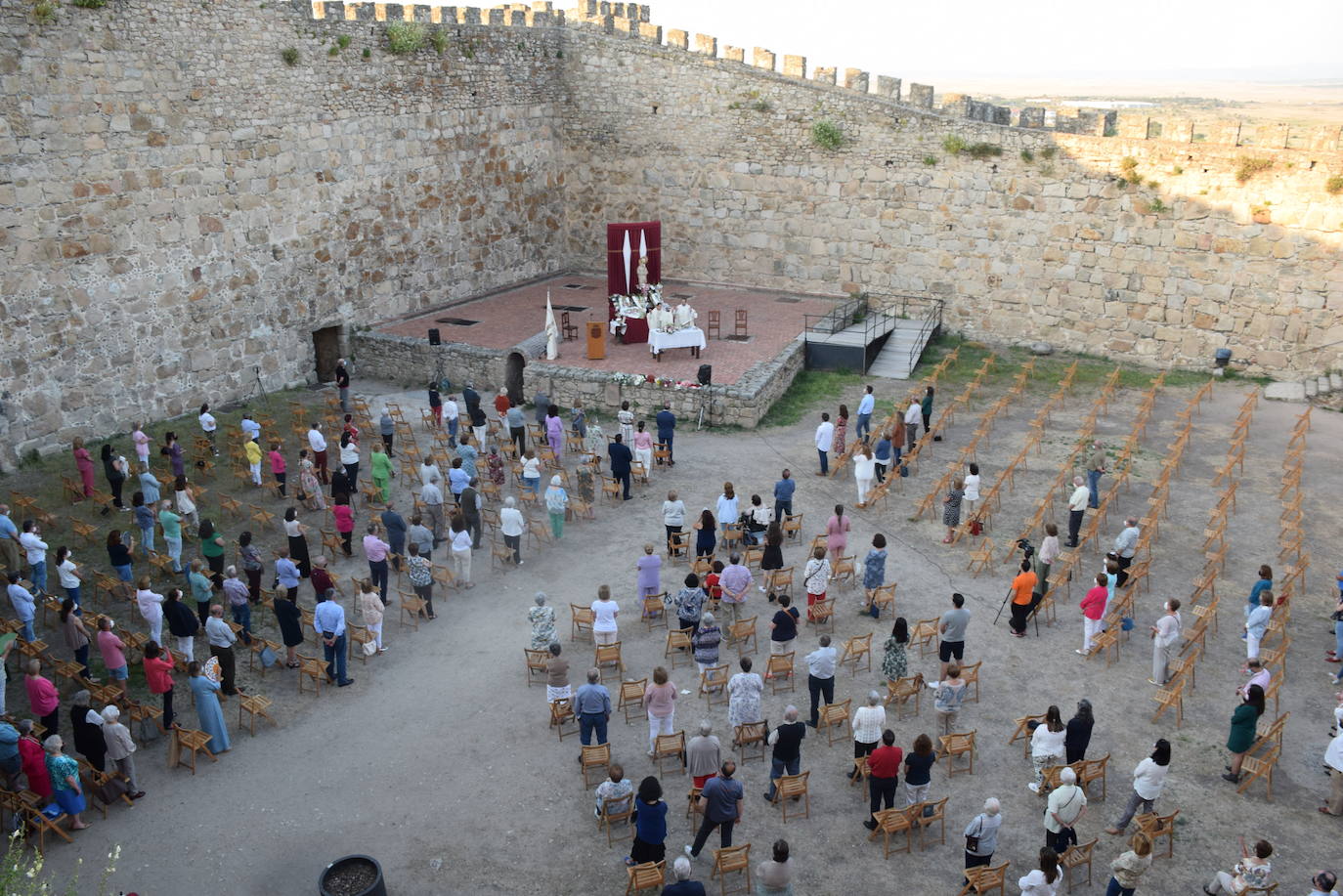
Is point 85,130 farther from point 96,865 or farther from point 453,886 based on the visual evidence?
point 453,886

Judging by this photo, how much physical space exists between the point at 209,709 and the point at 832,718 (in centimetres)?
677

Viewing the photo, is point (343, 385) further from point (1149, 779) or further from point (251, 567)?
point (1149, 779)

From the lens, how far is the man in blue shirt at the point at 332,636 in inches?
501

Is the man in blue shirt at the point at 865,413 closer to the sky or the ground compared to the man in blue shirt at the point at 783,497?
closer to the sky

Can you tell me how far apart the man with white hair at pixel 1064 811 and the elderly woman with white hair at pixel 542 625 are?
19.6 feet

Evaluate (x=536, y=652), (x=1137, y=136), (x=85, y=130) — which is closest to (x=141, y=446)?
(x=85, y=130)

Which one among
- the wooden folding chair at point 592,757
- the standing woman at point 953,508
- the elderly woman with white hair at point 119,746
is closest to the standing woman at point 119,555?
the elderly woman with white hair at point 119,746

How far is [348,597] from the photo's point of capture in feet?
50.1

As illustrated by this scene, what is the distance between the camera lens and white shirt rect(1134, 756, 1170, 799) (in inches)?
400

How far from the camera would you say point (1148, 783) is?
402 inches

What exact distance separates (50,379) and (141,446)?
2266mm

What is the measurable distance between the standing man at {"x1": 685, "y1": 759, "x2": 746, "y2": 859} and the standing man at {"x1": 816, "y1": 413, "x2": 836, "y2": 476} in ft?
31.2

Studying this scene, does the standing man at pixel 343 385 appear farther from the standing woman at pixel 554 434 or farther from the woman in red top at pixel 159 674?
the woman in red top at pixel 159 674

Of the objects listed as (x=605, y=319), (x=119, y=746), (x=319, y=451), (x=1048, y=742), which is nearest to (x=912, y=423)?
(x=1048, y=742)
